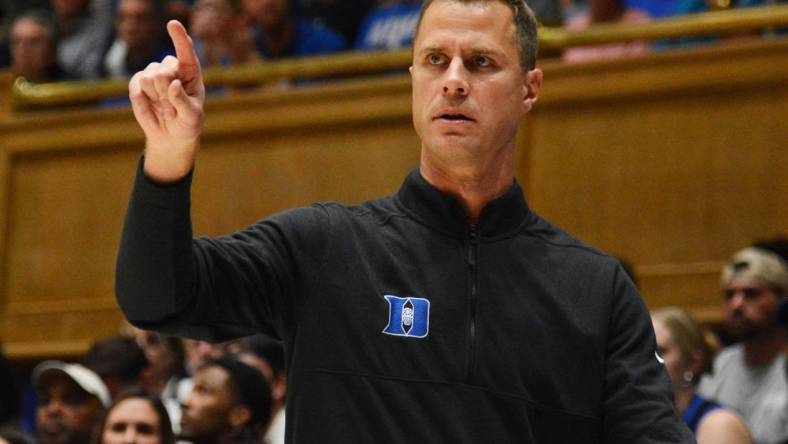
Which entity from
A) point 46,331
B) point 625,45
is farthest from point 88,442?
point 625,45

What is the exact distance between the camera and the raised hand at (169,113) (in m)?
1.70

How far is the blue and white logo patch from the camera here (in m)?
Answer: 1.91

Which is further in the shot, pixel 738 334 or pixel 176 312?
pixel 738 334

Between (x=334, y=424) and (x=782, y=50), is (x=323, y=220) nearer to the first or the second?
(x=334, y=424)

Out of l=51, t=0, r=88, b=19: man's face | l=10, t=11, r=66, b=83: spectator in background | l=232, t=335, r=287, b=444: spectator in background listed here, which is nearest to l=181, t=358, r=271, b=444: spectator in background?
l=232, t=335, r=287, b=444: spectator in background

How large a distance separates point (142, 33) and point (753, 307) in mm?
3289

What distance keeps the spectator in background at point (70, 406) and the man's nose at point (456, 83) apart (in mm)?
3165

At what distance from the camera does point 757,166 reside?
480 centimetres

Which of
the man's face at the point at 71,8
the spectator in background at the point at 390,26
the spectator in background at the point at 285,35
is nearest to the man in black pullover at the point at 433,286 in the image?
the spectator in background at the point at 390,26

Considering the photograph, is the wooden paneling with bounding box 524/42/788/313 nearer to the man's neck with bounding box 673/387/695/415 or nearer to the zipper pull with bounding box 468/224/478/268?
the man's neck with bounding box 673/387/695/415

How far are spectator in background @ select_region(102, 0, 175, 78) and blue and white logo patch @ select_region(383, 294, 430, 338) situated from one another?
4.72 metres

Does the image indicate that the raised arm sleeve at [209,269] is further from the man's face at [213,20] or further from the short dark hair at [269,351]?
the man's face at [213,20]

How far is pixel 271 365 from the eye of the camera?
4.82 metres

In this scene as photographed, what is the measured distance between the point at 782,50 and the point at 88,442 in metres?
2.63
